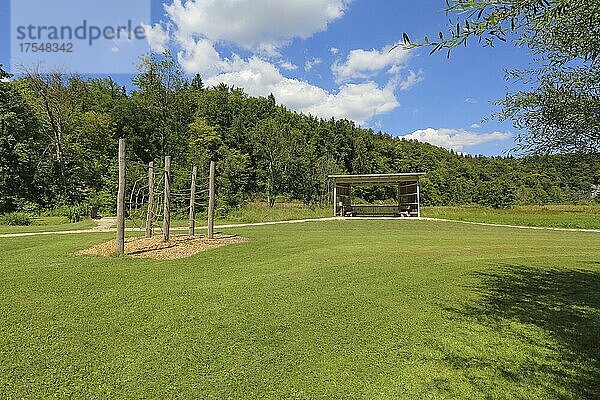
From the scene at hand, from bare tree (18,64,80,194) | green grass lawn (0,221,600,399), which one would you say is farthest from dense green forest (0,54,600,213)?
green grass lawn (0,221,600,399)

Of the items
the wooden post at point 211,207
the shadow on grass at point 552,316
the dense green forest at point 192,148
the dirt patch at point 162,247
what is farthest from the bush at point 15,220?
the shadow on grass at point 552,316

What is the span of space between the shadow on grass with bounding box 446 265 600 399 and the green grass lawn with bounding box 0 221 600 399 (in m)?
0.02

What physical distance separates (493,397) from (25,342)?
4.21 meters

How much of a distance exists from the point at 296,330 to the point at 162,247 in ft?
25.1

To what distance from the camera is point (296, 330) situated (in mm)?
4469

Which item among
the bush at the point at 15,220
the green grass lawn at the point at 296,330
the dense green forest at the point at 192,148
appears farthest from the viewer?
the dense green forest at the point at 192,148

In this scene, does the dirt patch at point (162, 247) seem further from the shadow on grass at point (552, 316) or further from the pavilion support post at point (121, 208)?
the shadow on grass at point (552, 316)

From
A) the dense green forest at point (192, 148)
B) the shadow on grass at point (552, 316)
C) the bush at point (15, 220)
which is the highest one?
the dense green forest at point (192, 148)

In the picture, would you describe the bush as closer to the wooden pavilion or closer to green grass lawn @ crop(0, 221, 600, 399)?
green grass lawn @ crop(0, 221, 600, 399)

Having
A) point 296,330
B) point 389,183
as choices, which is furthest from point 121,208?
point 389,183

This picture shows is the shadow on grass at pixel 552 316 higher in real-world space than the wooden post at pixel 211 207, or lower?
lower

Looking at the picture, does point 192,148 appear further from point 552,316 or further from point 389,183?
point 552,316

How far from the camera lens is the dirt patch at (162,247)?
9.80 meters

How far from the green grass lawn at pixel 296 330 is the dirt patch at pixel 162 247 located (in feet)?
4.08
